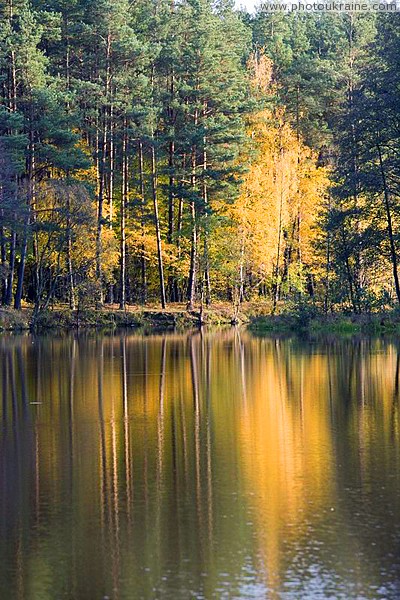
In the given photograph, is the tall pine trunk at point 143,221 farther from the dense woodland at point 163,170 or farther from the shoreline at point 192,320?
the shoreline at point 192,320

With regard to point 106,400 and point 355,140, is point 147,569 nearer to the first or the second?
point 106,400

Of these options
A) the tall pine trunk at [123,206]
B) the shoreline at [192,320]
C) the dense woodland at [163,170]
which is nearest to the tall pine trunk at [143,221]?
the dense woodland at [163,170]

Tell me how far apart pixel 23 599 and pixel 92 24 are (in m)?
56.1

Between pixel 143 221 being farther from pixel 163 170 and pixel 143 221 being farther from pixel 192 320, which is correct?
pixel 192 320

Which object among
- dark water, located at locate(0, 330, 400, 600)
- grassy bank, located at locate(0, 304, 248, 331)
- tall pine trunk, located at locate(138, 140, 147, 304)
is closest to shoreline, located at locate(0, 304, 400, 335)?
grassy bank, located at locate(0, 304, 248, 331)

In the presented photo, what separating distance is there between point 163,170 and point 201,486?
48.2 m

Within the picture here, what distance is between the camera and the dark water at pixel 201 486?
9852mm

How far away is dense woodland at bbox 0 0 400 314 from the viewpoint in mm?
54406

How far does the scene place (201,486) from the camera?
13945mm

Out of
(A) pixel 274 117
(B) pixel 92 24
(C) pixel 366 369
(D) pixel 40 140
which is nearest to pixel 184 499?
(C) pixel 366 369

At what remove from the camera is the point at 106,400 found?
23.4m

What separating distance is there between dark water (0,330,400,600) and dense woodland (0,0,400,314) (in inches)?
1010

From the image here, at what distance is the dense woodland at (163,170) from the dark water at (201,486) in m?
25.6

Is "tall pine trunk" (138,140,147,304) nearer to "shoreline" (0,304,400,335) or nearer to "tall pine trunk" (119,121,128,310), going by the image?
"tall pine trunk" (119,121,128,310)
